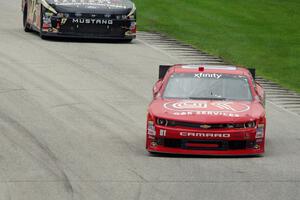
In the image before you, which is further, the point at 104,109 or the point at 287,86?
the point at 287,86

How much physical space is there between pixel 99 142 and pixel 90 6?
38.5ft

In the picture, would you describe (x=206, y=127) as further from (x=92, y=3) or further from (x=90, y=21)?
(x=92, y=3)

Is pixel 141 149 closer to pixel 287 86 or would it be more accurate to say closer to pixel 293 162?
pixel 293 162

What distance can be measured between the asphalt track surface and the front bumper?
5.4 inches

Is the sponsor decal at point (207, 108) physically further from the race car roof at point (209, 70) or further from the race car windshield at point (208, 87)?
the race car roof at point (209, 70)

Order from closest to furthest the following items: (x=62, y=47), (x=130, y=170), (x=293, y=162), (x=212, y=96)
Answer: (x=130, y=170) → (x=293, y=162) → (x=212, y=96) → (x=62, y=47)

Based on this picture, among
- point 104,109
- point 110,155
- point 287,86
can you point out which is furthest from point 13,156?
point 287,86

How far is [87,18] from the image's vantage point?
29.2 meters

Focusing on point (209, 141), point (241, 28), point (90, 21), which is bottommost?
point (241, 28)

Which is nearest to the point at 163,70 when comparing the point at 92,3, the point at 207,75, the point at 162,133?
the point at 207,75

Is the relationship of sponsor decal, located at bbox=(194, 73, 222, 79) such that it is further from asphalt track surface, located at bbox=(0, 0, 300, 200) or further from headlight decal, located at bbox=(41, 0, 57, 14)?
headlight decal, located at bbox=(41, 0, 57, 14)

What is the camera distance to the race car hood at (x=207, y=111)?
54.9 feet

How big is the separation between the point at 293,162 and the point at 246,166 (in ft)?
2.87

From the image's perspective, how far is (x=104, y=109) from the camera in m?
21.0
